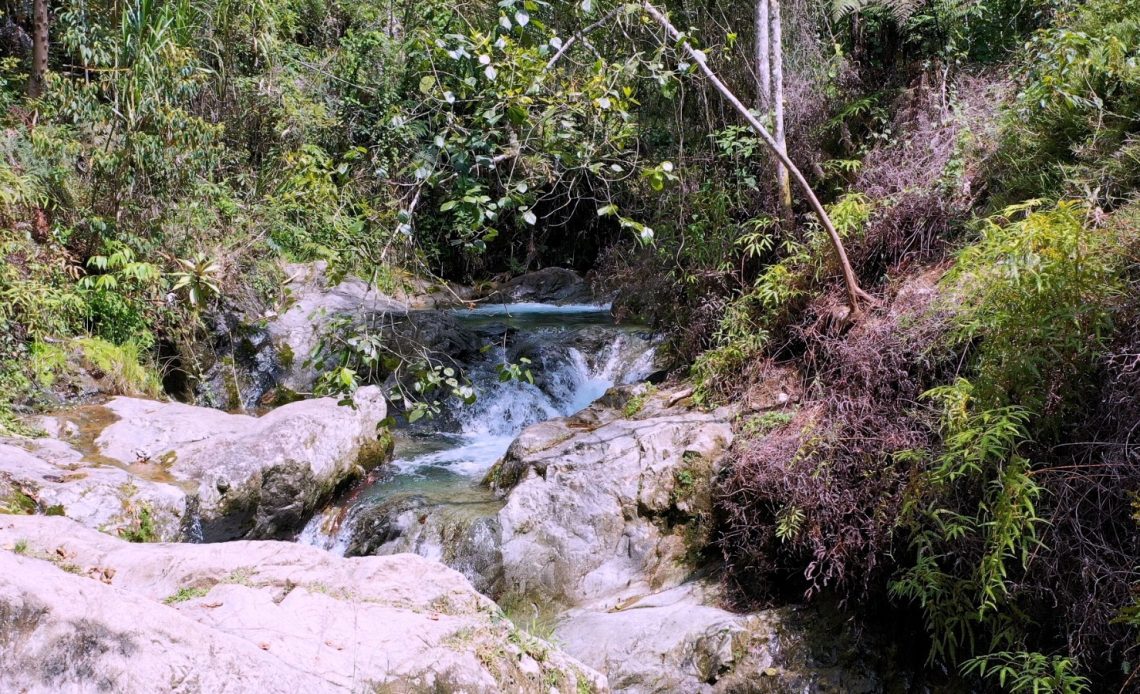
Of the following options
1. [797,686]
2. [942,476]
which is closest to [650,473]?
[797,686]

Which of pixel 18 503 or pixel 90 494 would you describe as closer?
pixel 18 503

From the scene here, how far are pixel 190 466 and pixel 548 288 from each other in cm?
893

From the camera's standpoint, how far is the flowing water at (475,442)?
6.07 m

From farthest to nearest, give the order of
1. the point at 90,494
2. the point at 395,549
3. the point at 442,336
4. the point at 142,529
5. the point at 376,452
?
the point at 442,336, the point at 376,452, the point at 395,549, the point at 142,529, the point at 90,494

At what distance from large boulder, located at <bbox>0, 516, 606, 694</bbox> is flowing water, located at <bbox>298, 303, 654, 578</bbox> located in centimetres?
206

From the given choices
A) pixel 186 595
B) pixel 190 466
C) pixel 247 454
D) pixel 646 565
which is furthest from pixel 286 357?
pixel 186 595

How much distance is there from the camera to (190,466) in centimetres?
622

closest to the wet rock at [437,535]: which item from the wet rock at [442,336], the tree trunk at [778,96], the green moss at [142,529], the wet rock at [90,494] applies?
the wet rock at [90,494]

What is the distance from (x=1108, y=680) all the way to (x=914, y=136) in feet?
15.8

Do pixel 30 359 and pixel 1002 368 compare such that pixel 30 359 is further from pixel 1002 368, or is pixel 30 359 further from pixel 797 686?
pixel 1002 368

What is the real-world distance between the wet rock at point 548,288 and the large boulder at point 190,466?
268 inches

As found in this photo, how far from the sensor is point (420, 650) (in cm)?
275

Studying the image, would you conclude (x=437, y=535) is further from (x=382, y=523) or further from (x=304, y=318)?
(x=304, y=318)

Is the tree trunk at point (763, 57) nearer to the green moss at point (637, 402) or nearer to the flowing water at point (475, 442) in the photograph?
the green moss at point (637, 402)
